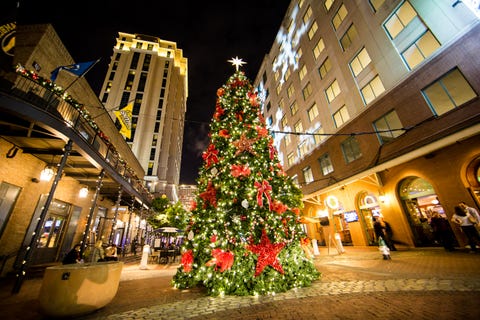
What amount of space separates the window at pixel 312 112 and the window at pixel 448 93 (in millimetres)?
8865

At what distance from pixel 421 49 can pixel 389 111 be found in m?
3.35

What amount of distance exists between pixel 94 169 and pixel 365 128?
1700cm

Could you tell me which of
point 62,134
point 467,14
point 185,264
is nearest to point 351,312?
point 185,264

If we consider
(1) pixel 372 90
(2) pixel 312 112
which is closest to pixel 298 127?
(2) pixel 312 112

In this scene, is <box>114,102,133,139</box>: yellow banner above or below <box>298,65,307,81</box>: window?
below

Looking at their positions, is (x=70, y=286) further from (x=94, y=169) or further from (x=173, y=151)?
(x=173, y=151)

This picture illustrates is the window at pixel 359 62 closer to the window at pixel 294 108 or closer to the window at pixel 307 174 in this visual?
the window at pixel 294 108

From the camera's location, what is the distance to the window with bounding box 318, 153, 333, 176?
16.6 metres

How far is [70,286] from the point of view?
3.63 meters

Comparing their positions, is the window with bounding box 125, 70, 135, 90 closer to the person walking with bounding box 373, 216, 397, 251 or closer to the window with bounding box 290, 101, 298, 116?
the window with bounding box 290, 101, 298, 116

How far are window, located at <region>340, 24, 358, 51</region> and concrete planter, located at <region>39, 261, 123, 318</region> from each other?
19301mm

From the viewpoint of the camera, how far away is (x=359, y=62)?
548 inches

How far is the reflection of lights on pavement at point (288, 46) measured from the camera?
70.5 feet

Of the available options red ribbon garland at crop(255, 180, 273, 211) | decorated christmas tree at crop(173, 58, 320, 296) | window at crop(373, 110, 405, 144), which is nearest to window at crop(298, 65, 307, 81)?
window at crop(373, 110, 405, 144)
